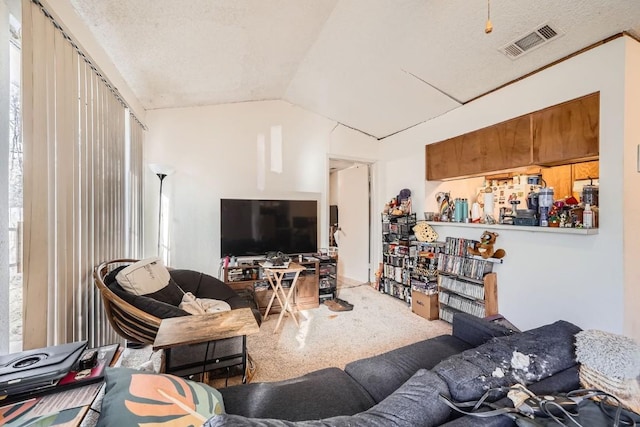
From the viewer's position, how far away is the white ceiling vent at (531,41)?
1955mm

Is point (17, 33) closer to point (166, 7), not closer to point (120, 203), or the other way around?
point (166, 7)

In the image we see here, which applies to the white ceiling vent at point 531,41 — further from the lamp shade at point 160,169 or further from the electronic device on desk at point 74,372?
the lamp shade at point 160,169

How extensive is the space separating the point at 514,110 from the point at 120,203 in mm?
4137

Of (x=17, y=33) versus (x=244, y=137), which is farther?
(x=244, y=137)

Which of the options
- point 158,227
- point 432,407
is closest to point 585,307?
point 432,407

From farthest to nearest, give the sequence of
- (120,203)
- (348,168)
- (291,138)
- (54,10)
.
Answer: (348,168) → (291,138) → (120,203) → (54,10)

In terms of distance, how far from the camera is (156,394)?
0.76 metres

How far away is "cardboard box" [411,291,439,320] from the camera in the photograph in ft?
10.5

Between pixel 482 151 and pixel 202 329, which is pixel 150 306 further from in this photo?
pixel 482 151

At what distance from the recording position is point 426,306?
323 centimetres

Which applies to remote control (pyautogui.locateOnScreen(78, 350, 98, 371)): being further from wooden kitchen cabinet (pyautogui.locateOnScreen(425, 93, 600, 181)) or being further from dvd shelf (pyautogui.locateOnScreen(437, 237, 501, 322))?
wooden kitchen cabinet (pyautogui.locateOnScreen(425, 93, 600, 181))

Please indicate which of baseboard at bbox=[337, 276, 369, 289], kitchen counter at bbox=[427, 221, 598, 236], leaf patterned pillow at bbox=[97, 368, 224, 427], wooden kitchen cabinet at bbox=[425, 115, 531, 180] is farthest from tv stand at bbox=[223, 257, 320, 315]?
leaf patterned pillow at bbox=[97, 368, 224, 427]

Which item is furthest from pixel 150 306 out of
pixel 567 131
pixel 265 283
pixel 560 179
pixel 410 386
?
pixel 560 179

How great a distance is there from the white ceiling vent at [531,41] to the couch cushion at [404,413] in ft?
8.74
